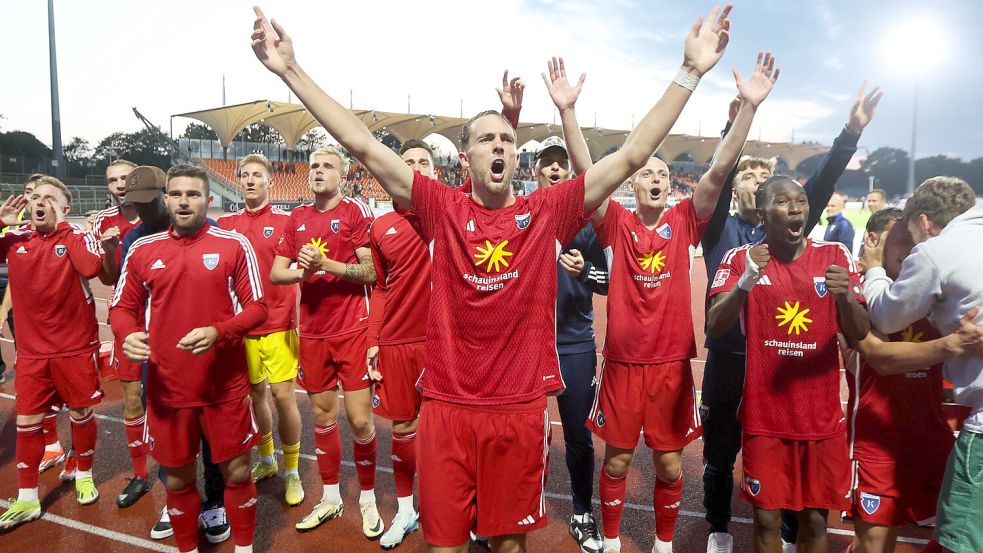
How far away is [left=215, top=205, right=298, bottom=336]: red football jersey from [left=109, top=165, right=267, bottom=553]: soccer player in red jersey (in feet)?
4.17

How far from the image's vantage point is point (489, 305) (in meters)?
2.50

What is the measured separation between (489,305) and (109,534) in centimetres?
355

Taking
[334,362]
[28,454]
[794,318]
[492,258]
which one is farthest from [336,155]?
[794,318]

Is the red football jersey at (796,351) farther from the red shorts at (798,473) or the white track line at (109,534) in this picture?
the white track line at (109,534)

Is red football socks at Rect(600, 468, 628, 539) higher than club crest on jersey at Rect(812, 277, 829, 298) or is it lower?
lower

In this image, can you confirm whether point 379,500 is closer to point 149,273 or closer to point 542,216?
point 149,273

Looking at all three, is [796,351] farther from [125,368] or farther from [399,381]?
[125,368]

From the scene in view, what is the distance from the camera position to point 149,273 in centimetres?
341

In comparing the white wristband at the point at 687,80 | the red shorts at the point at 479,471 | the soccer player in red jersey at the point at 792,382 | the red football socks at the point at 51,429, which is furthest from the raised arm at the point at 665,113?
the red football socks at the point at 51,429

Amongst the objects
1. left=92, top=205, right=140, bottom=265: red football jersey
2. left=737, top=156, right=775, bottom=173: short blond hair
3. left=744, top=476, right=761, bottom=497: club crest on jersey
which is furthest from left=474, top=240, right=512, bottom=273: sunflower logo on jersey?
left=92, top=205, right=140, bottom=265: red football jersey

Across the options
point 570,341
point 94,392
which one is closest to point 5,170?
point 94,392

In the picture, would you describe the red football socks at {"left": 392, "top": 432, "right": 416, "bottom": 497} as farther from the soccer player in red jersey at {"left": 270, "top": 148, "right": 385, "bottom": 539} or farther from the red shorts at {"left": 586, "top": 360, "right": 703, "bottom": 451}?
the red shorts at {"left": 586, "top": 360, "right": 703, "bottom": 451}

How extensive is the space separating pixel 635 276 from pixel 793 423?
120 centimetres

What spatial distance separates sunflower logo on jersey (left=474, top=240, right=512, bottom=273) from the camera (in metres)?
2.51
